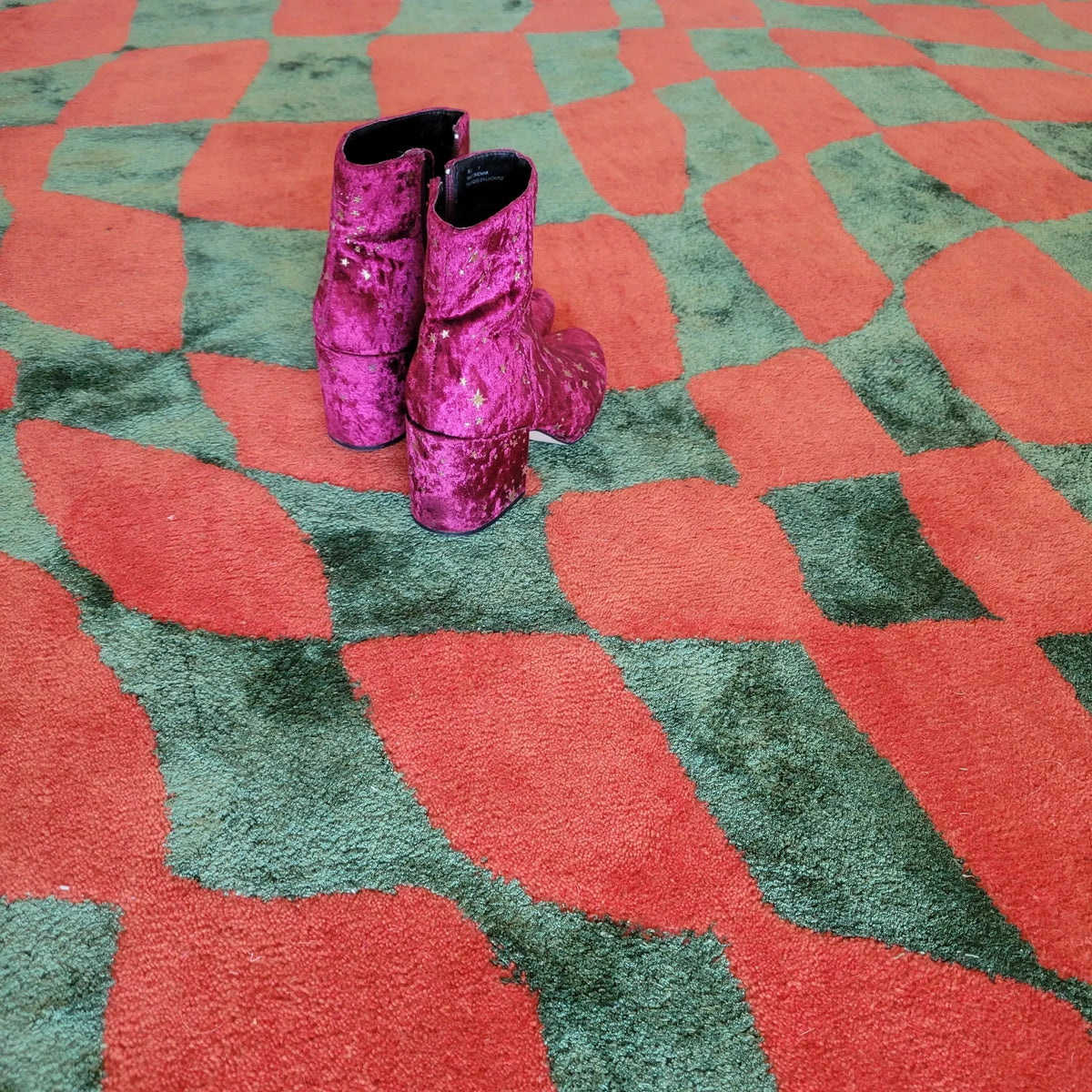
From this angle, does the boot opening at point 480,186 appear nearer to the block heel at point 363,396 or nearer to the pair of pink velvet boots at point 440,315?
the pair of pink velvet boots at point 440,315

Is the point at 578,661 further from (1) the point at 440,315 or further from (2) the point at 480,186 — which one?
(2) the point at 480,186

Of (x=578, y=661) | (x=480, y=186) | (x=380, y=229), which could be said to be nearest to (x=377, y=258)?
(x=380, y=229)

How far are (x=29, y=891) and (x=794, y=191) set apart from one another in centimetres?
156

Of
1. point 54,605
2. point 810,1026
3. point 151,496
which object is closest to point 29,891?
point 54,605

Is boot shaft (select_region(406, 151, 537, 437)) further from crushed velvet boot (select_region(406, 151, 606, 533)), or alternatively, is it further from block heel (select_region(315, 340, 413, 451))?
block heel (select_region(315, 340, 413, 451))

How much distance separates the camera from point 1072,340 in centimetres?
131

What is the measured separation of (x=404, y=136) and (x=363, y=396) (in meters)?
0.28

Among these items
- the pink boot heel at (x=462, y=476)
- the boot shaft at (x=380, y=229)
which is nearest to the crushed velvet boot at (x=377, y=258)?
the boot shaft at (x=380, y=229)

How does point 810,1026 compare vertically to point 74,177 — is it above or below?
below

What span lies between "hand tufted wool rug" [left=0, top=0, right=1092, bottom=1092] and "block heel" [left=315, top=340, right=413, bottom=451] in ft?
0.09

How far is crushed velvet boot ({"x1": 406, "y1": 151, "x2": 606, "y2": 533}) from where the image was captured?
0.80m

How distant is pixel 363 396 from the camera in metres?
0.99

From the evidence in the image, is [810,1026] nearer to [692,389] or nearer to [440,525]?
[440,525]

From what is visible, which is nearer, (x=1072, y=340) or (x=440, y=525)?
(x=440, y=525)
